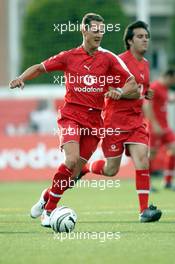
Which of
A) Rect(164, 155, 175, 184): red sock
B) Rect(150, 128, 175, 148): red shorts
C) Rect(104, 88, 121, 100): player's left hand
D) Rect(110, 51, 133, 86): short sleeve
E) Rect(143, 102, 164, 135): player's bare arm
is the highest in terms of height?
Rect(110, 51, 133, 86): short sleeve

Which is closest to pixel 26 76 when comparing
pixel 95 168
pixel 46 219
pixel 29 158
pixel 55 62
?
pixel 55 62

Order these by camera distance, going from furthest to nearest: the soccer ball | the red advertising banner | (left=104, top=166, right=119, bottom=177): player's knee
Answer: the red advertising banner
(left=104, top=166, right=119, bottom=177): player's knee
the soccer ball

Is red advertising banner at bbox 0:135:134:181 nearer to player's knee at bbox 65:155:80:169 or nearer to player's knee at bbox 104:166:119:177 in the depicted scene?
player's knee at bbox 104:166:119:177

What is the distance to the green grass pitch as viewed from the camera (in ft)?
28.9

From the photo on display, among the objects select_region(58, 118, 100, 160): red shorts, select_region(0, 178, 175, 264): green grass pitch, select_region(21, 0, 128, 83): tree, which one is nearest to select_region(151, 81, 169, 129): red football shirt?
select_region(0, 178, 175, 264): green grass pitch

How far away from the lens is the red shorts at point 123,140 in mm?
12297

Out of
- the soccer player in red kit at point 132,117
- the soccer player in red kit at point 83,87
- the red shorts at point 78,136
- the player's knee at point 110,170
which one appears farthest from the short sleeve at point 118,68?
the player's knee at point 110,170

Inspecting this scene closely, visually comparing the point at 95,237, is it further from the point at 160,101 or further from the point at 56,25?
the point at 56,25

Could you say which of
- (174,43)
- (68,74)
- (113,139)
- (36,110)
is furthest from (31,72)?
(174,43)

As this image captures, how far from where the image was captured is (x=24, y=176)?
2189 centimetres

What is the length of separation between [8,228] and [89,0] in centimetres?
2051

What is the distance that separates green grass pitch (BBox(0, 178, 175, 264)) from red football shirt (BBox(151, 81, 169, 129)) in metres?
2.73

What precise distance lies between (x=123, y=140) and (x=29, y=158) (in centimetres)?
966

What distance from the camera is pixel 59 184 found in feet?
36.9
